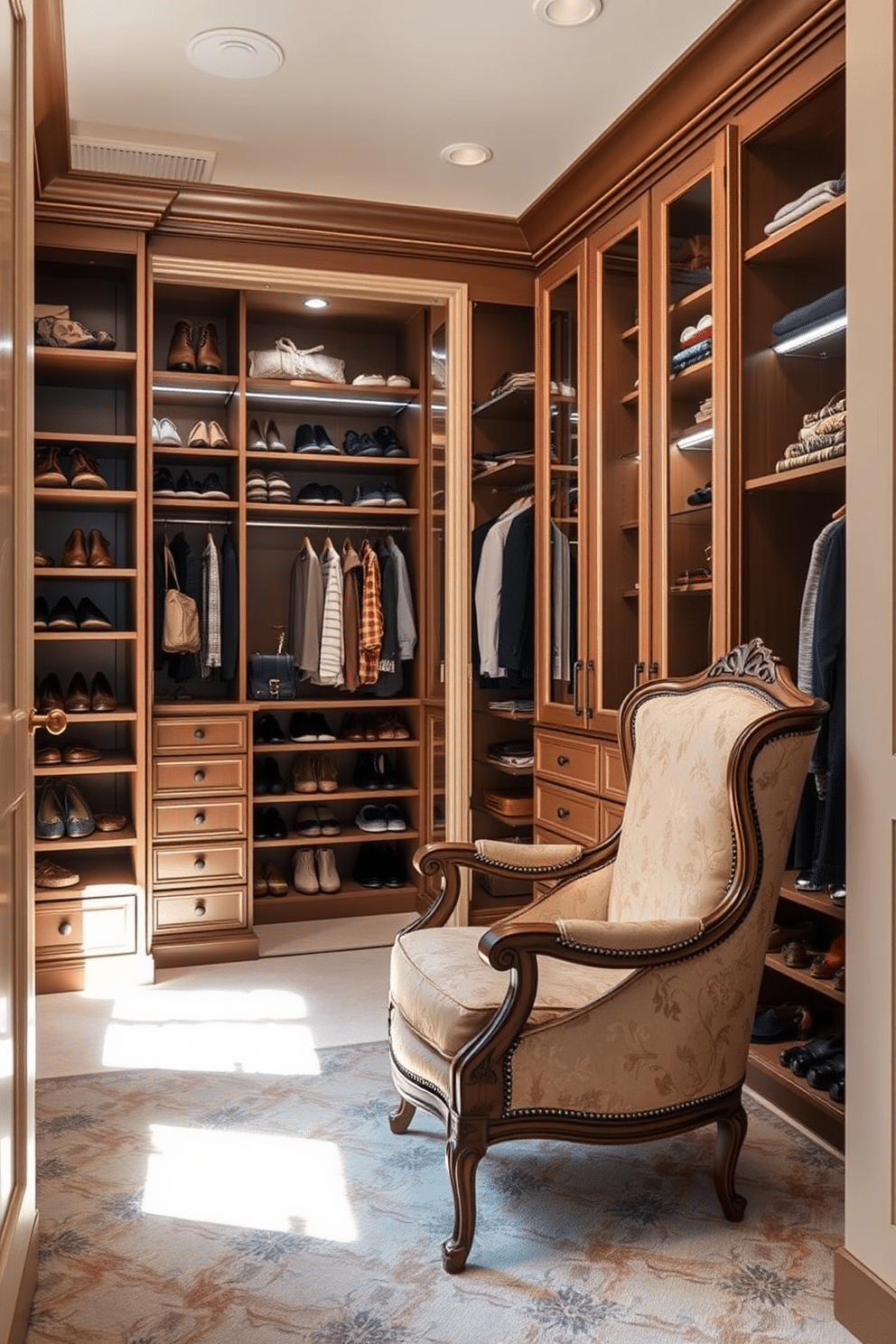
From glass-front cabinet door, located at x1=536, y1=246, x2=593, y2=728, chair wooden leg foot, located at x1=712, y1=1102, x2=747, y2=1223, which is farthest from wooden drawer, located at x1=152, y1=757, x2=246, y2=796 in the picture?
chair wooden leg foot, located at x1=712, y1=1102, x2=747, y2=1223

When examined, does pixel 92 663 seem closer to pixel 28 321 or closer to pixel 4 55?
pixel 28 321

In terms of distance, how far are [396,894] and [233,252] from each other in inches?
108

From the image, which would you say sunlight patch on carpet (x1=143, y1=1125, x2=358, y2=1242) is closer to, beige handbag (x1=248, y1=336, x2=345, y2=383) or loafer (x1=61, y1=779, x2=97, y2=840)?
loafer (x1=61, y1=779, x2=97, y2=840)

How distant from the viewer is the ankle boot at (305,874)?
4.87 m

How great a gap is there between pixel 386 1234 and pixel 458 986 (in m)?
0.50

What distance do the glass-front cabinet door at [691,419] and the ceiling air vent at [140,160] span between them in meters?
1.56

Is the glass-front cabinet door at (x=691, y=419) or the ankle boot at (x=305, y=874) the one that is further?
the ankle boot at (x=305, y=874)

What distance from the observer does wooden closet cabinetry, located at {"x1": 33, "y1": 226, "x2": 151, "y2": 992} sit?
12.7 feet

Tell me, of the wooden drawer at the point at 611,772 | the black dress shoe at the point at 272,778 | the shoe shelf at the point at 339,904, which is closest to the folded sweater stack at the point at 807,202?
the wooden drawer at the point at 611,772

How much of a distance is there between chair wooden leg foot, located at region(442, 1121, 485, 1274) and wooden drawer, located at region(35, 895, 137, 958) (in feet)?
7.10

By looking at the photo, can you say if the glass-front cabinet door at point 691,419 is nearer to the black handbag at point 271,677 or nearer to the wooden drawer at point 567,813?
the wooden drawer at point 567,813

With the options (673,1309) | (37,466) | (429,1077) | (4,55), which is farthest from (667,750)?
(37,466)

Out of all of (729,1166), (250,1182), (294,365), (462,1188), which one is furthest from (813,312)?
(294,365)

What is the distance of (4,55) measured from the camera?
1.62 m
